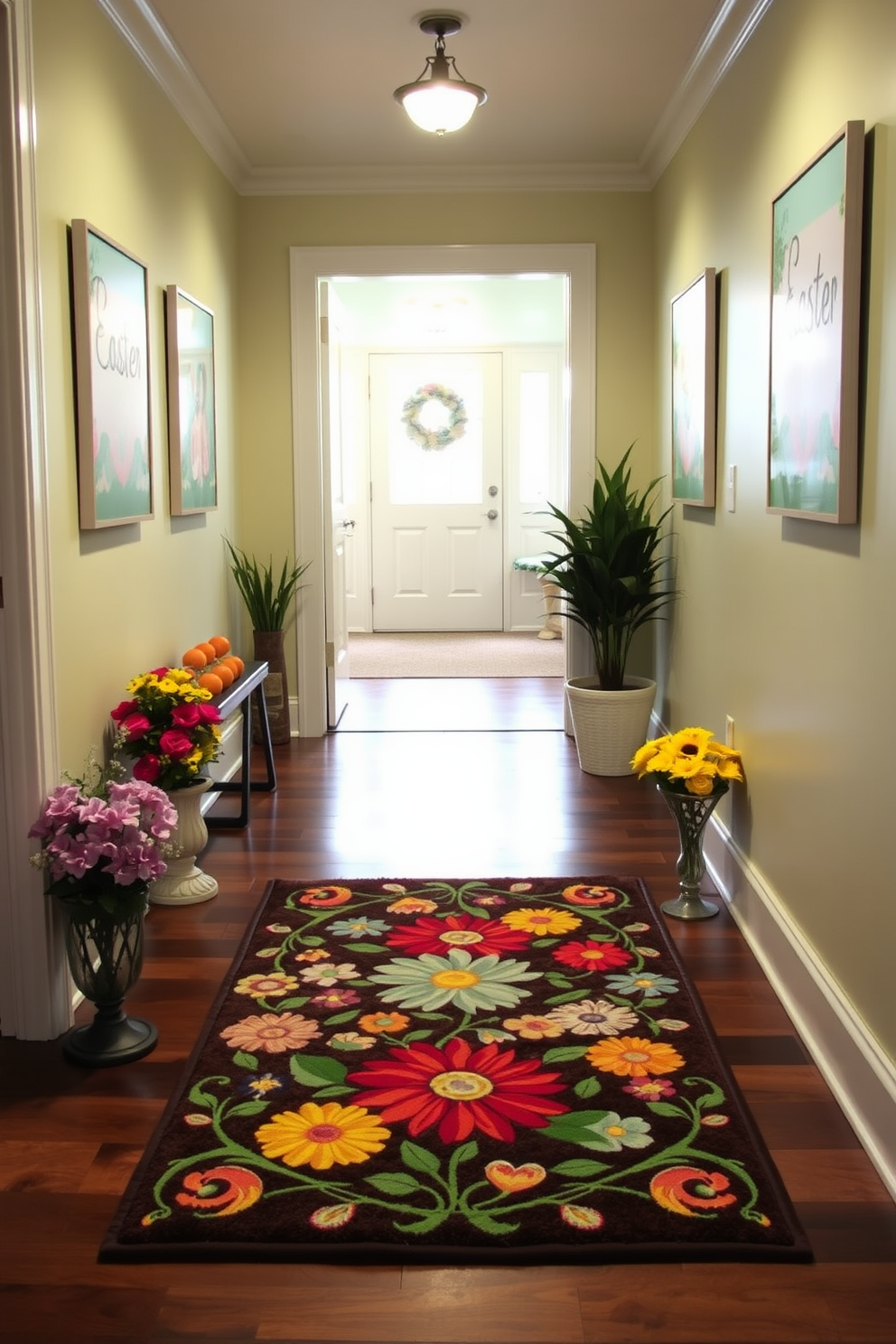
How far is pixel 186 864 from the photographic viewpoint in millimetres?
3535

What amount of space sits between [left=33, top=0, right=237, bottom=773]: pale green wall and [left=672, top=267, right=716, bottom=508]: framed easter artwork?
1.72 m

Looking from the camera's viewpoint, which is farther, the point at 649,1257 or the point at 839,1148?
the point at 839,1148

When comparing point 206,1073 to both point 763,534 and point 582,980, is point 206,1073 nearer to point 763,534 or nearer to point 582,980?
point 582,980

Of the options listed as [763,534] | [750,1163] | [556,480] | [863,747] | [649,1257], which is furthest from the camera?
[556,480]

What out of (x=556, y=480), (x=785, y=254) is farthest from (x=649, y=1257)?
(x=556, y=480)

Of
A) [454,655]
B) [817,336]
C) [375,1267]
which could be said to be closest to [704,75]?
[817,336]

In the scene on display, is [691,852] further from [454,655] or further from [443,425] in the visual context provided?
[443,425]

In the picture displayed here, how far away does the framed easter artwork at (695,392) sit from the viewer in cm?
387

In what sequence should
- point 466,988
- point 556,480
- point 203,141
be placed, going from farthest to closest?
point 556,480, point 203,141, point 466,988

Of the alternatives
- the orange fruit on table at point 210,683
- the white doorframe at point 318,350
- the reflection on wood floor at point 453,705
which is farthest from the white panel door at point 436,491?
the orange fruit on table at point 210,683

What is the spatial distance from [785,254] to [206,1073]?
2.21m

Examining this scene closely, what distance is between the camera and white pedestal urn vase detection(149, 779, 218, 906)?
11.3ft

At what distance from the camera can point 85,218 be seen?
3014 mm

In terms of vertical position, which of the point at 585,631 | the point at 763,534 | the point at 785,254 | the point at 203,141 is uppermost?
the point at 203,141
